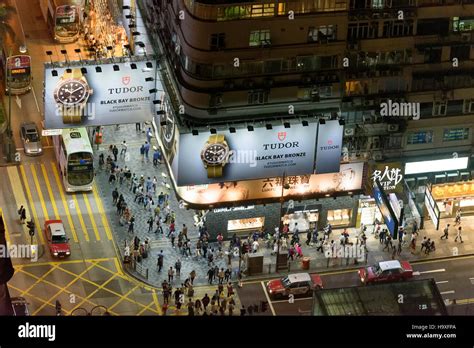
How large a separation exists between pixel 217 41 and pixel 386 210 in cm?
2222

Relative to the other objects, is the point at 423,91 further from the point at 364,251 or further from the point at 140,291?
the point at 140,291

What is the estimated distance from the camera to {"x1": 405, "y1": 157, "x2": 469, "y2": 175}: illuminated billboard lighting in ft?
315

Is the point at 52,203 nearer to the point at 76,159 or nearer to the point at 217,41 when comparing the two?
the point at 76,159

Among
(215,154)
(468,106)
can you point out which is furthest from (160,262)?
(468,106)

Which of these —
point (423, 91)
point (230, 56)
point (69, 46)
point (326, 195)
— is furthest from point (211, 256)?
point (69, 46)

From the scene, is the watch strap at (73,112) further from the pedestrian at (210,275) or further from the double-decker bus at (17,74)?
the double-decker bus at (17,74)

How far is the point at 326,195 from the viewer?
94.9 metres

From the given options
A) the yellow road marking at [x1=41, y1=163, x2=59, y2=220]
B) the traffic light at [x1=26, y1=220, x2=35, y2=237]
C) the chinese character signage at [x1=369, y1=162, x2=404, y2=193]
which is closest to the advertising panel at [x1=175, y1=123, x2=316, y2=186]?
the chinese character signage at [x1=369, y1=162, x2=404, y2=193]

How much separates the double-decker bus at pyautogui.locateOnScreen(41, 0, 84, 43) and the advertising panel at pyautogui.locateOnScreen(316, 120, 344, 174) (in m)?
44.3

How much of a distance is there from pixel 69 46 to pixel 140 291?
43.7m

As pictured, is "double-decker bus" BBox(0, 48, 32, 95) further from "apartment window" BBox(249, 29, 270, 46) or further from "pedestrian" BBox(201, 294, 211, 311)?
"pedestrian" BBox(201, 294, 211, 311)

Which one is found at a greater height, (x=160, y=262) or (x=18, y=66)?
(x=18, y=66)

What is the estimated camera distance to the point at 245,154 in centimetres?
8869
